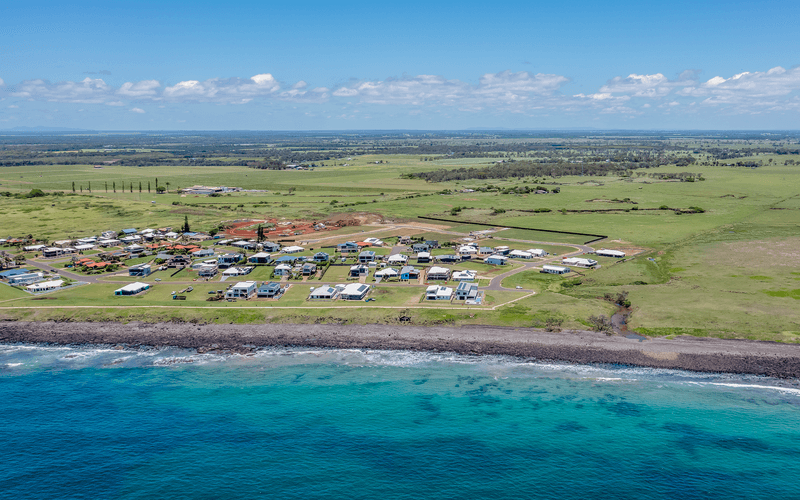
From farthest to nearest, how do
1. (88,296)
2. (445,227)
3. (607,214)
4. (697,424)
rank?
1. (607,214)
2. (445,227)
3. (88,296)
4. (697,424)

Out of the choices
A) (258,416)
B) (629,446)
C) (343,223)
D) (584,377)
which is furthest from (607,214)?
(258,416)

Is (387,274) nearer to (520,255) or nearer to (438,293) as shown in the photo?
(438,293)

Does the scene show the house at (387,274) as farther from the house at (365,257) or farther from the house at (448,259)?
the house at (448,259)

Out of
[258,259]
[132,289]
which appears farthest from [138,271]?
[258,259]

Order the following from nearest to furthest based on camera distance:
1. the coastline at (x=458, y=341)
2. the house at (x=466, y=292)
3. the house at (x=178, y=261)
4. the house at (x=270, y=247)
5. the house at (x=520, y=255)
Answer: the coastline at (x=458, y=341) < the house at (x=466, y=292) < the house at (x=178, y=261) < the house at (x=520, y=255) < the house at (x=270, y=247)

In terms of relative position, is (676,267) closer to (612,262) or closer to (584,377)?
(612,262)

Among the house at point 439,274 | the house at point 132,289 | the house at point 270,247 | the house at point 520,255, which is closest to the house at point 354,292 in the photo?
the house at point 439,274

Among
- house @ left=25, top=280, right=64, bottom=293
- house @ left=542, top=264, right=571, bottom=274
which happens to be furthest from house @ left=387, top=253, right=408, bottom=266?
house @ left=25, top=280, right=64, bottom=293
